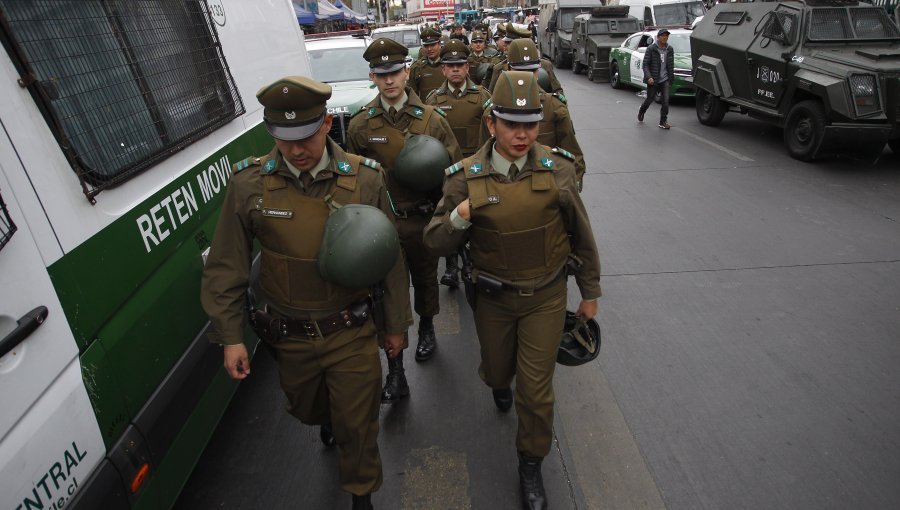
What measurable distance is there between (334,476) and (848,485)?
2.52m

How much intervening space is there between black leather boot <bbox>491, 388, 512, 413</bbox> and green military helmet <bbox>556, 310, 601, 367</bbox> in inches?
22.5

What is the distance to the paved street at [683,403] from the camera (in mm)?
2756

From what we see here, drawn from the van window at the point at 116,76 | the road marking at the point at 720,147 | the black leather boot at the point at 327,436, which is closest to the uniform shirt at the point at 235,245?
the van window at the point at 116,76

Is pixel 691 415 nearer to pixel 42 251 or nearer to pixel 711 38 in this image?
pixel 42 251

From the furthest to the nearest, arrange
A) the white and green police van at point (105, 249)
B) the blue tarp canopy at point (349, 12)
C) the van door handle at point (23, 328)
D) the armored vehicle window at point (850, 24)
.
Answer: the blue tarp canopy at point (349, 12) → the armored vehicle window at point (850, 24) → the white and green police van at point (105, 249) → the van door handle at point (23, 328)

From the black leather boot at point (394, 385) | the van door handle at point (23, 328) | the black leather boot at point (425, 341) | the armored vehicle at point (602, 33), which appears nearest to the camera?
the van door handle at point (23, 328)

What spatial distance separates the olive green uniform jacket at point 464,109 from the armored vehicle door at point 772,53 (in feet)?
18.2

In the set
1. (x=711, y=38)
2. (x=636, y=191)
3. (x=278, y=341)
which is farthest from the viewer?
(x=711, y=38)

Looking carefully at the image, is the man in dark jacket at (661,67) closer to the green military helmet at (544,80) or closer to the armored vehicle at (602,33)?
the green military helmet at (544,80)

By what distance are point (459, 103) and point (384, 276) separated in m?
3.17

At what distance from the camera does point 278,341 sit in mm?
2375

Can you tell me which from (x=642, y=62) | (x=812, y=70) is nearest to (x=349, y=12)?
(x=642, y=62)

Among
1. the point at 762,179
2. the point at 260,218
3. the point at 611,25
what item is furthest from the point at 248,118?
the point at 611,25

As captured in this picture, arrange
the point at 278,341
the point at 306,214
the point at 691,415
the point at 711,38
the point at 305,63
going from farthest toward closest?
the point at 711,38
the point at 305,63
the point at 691,415
the point at 278,341
the point at 306,214
